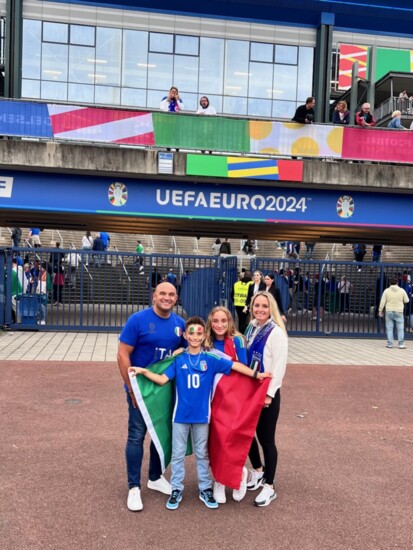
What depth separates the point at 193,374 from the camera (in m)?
3.85

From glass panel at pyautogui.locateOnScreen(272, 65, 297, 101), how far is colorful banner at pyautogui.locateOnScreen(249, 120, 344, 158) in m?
13.0

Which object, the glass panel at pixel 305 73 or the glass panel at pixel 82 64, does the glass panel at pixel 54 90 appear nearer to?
the glass panel at pixel 82 64

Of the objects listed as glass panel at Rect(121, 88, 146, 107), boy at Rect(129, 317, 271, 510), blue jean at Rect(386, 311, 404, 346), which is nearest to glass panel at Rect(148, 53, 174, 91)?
glass panel at Rect(121, 88, 146, 107)

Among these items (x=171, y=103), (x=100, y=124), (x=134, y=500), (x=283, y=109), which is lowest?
(x=134, y=500)

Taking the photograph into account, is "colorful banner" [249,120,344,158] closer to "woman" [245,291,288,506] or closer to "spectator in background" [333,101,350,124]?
"spectator in background" [333,101,350,124]

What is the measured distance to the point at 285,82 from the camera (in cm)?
2595

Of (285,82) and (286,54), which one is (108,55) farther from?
(285,82)

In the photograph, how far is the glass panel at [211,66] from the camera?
79.8ft

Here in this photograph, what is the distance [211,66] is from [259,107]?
10.9 feet

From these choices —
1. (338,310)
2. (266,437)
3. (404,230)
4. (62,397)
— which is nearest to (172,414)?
(266,437)

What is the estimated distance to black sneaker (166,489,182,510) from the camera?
383 cm

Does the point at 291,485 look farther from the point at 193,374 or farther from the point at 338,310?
the point at 338,310

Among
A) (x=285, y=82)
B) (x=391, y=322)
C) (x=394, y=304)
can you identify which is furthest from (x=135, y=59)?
(x=391, y=322)

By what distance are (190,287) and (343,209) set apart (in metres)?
4.87
